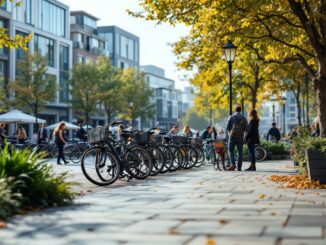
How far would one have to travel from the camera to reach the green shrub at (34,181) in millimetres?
7621

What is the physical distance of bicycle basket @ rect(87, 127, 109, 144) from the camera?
11.2 metres

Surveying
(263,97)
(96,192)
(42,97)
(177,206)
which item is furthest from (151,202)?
(42,97)

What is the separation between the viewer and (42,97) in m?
43.8

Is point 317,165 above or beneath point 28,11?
beneath

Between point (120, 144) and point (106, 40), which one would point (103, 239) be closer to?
point (120, 144)

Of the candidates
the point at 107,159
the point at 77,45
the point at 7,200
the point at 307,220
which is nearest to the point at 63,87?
the point at 77,45

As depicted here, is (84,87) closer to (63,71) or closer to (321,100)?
(63,71)

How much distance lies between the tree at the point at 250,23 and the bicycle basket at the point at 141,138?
3.52 metres

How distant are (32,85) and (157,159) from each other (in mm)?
31435

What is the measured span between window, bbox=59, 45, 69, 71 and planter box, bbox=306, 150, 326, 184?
162 feet

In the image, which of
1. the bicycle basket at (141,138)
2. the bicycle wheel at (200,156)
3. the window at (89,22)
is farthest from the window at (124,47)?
the bicycle basket at (141,138)

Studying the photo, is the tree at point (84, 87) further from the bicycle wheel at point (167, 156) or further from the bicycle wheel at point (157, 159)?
the bicycle wheel at point (157, 159)

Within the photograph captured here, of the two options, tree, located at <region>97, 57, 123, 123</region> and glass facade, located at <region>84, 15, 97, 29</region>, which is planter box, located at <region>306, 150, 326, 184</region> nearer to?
tree, located at <region>97, 57, 123, 123</region>

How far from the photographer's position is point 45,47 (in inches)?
2157
